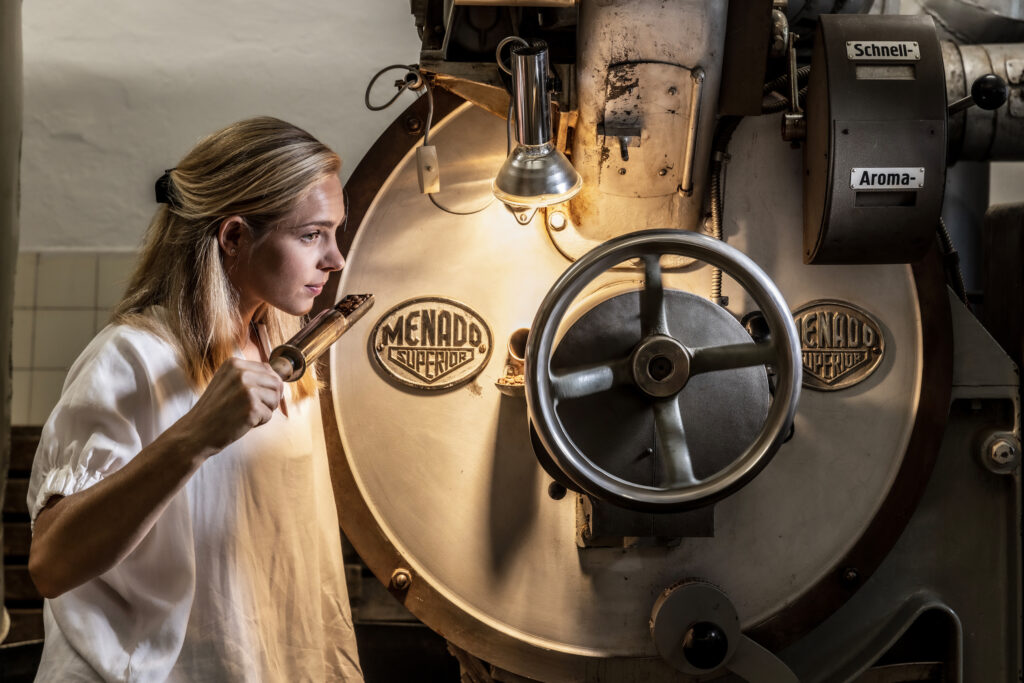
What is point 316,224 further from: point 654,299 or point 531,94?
point 654,299

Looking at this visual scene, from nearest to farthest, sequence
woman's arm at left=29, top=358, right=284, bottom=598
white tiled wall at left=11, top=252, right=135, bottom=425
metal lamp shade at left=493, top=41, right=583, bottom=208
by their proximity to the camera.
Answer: woman's arm at left=29, top=358, right=284, bottom=598 → metal lamp shade at left=493, top=41, right=583, bottom=208 → white tiled wall at left=11, top=252, right=135, bottom=425

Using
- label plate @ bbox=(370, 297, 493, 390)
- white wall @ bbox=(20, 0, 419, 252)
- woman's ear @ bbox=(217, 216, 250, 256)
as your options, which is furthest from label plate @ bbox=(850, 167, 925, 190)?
white wall @ bbox=(20, 0, 419, 252)

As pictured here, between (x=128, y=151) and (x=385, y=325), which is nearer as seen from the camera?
(x=385, y=325)

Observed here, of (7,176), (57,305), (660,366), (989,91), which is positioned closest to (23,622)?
(57,305)

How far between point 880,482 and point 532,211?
2.42ft

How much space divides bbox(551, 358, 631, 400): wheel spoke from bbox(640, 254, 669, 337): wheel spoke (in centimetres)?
6

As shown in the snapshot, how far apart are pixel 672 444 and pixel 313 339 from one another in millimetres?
503

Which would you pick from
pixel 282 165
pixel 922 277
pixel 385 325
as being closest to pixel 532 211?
pixel 385 325

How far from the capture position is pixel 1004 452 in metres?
1.59

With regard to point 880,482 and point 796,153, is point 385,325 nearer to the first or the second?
point 796,153

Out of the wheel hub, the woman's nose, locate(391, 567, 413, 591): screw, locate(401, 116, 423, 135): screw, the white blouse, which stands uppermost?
locate(401, 116, 423, 135): screw

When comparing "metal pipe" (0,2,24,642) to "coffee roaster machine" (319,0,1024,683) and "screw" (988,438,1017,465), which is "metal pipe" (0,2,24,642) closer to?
"coffee roaster machine" (319,0,1024,683)

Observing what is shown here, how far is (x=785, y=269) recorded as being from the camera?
1.58 metres

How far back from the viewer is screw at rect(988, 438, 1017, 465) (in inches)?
62.7
